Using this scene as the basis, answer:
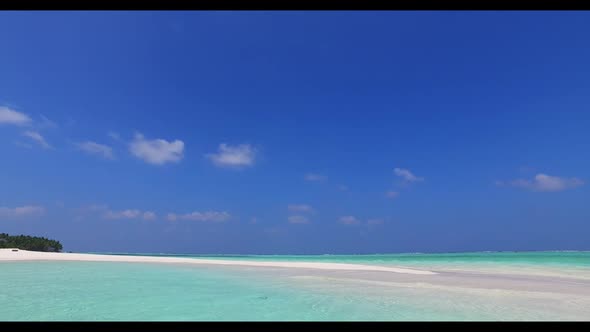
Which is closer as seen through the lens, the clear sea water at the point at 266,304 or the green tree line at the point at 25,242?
the clear sea water at the point at 266,304

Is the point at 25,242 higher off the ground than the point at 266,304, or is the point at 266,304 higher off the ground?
the point at 25,242

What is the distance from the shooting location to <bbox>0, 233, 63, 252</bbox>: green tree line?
130 ft

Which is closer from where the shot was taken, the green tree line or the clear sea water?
the clear sea water

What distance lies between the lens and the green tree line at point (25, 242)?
130ft

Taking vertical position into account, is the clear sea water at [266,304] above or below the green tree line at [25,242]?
below

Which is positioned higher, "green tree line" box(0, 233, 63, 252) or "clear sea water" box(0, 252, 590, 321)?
"green tree line" box(0, 233, 63, 252)

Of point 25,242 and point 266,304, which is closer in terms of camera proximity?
point 266,304

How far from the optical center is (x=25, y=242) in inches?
1588
